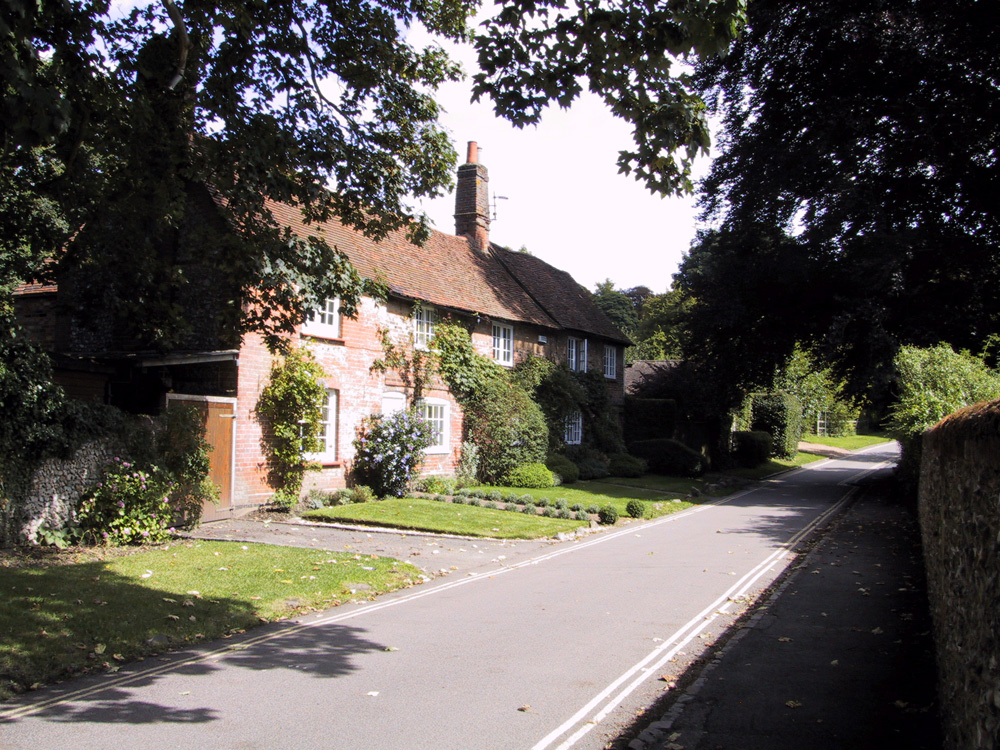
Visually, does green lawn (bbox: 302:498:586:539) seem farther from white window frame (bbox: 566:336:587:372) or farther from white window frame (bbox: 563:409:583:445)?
white window frame (bbox: 566:336:587:372)

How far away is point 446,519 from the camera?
15594 mm

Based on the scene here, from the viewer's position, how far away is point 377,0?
36.0 ft

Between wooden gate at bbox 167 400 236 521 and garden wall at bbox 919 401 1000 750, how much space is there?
12360 mm

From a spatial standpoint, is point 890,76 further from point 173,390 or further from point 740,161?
point 173,390

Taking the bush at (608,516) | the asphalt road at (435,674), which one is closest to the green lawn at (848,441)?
the bush at (608,516)

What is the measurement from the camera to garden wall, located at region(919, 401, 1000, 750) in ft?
10.5

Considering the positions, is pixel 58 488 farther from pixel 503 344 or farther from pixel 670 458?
pixel 670 458

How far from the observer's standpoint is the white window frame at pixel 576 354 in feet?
96.0

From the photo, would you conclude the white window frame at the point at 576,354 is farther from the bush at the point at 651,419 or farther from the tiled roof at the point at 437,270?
the bush at the point at 651,419

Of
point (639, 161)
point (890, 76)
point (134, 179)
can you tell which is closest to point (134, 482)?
point (134, 179)

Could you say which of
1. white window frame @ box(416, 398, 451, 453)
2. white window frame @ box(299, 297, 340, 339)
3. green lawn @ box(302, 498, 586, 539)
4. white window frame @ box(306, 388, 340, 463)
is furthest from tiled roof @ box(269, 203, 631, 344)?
green lawn @ box(302, 498, 586, 539)

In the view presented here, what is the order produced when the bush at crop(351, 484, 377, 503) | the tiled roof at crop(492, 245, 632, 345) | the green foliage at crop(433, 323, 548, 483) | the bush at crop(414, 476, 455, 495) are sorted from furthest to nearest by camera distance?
the tiled roof at crop(492, 245, 632, 345) < the green foliage at crop(433, 323, 548, 483) < the bush at crop(414, 476, 455, 495) < the bush at crop(351, 484, 377, 503)

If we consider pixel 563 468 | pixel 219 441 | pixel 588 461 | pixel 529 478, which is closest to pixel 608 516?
pixel 529 478

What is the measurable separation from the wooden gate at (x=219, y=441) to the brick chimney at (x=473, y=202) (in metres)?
15.4
